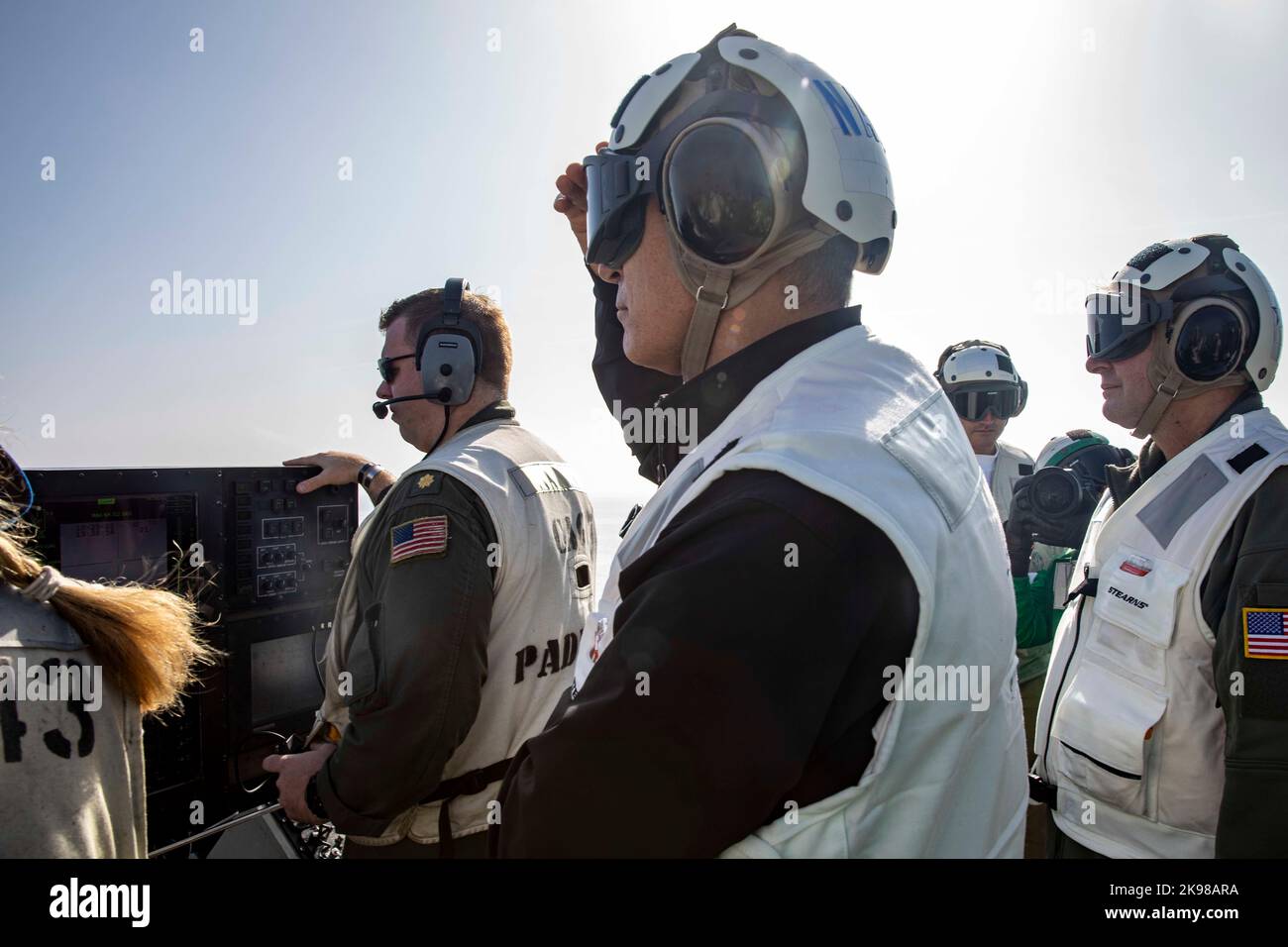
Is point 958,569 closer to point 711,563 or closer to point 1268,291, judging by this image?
point 711,563

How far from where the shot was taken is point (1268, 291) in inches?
84.8

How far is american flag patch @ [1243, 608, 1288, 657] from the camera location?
158 cm

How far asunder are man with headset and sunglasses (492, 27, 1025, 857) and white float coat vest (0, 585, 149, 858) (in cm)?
83

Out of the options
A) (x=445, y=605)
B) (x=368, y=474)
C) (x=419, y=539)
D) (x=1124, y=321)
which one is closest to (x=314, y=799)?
(x=445, y=605)

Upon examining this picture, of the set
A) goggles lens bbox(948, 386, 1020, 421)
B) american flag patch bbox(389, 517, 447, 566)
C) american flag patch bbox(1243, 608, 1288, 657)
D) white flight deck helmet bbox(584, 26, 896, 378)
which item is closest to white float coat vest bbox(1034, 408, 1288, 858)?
american flag patch bbox(1243, 608, 1288, 657)

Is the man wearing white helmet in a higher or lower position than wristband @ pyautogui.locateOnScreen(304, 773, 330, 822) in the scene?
higher

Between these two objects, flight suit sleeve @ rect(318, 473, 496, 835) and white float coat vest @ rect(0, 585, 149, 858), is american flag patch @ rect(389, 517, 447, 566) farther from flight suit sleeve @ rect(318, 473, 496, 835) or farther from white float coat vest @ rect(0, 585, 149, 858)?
white float coat vest @ rect(0, 585, 149, 858)

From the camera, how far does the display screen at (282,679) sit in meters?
2.52

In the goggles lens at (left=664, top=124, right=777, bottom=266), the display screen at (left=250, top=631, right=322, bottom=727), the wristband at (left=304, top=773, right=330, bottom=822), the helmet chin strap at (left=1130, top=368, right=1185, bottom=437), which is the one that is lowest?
the wristband at (left=304, top=773, right=330, bottom=822)

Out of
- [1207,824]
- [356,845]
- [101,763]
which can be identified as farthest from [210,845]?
[1207,824]

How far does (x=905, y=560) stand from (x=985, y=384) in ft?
13.4

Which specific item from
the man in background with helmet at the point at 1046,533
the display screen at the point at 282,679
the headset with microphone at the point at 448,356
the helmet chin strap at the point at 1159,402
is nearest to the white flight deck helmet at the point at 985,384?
the man in background with helmet at the point at 1046,533

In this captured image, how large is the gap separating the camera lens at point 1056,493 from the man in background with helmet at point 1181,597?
76 cm

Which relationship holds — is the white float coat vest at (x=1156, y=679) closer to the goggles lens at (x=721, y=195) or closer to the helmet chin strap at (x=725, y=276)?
the helmet chin strap at (x=725, y=276)
